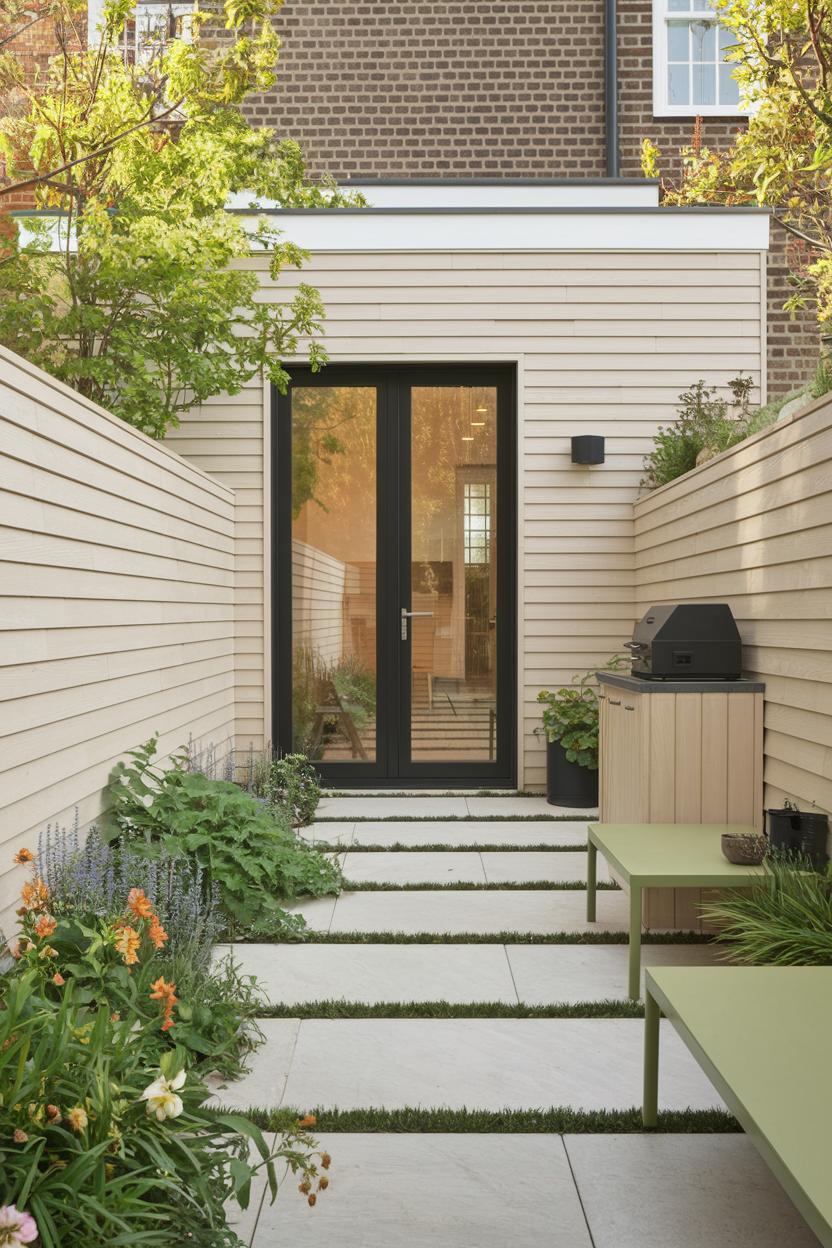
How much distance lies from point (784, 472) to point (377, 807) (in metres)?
3.46

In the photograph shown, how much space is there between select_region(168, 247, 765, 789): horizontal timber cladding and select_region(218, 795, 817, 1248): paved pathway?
99.7 inches

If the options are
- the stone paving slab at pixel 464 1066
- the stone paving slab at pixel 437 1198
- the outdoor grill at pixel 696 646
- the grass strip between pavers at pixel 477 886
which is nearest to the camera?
the stone paving slab at pixel 437 1198

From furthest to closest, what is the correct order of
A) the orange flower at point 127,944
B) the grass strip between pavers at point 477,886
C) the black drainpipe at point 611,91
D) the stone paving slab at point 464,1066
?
the black drainpipe at point 611,91 → the grass strip between pavers at point 477,886 → the stone paving slab at point 464,1066 → the orange flower at point 127,944

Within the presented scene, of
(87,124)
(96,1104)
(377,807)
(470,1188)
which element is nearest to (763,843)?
(470,1188)

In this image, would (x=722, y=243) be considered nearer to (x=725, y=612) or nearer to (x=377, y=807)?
(x=725, y=612)

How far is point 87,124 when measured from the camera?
5973 millimetres

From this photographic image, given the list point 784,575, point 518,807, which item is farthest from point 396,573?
point 784,575

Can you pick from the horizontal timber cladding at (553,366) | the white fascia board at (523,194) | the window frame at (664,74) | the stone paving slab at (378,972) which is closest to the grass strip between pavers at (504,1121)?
the stone paving slab at (378,972)

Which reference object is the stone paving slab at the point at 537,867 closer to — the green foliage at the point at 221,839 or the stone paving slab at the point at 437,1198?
the green foliage at the point at 221,839

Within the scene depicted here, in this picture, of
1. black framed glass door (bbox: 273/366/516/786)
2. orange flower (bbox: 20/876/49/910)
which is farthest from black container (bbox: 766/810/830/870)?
black framed glass door (bbox: 273/366/516/786)

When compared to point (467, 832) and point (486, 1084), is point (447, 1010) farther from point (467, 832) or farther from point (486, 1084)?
point (467, 832)

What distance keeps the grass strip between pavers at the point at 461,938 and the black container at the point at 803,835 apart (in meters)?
0.52

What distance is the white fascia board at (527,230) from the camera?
6.97 meters

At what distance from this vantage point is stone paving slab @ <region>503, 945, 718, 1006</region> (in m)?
3.31
